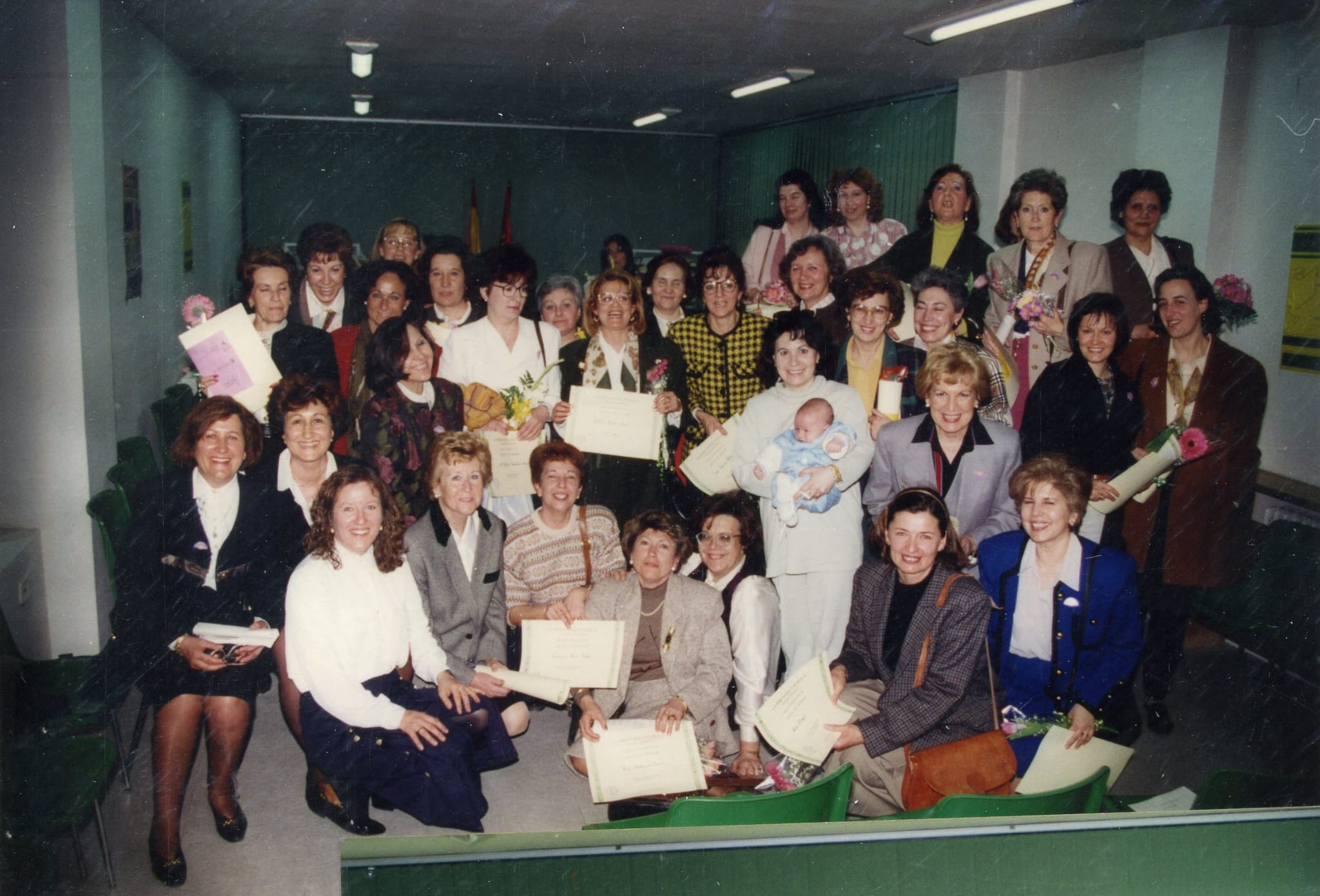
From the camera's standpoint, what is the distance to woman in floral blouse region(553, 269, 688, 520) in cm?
370

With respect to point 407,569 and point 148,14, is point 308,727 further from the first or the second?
point 148,14

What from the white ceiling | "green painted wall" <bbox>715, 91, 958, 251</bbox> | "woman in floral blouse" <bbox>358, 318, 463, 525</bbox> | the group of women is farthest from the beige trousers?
"green painted wall" <bbox>715, 91, 958, 251</bbox>

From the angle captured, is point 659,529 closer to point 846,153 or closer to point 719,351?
point 719,351

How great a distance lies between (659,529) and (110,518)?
179cm

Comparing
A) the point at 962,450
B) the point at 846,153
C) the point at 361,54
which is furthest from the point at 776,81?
the point at 962,450

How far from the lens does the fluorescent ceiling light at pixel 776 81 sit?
6648 millimetres

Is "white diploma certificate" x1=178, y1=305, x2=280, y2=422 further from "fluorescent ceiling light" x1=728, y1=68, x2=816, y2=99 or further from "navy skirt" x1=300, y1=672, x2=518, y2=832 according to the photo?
"fluorescent ceiling light" x1=728, y1=68, x2=816, y2=99

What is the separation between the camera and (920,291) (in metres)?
3.52

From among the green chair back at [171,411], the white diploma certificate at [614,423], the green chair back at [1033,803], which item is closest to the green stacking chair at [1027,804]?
the green chair back at [1033,803]

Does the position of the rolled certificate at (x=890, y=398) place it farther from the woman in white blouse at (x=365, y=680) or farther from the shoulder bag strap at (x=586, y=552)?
the woman in white blouse at (x=365, y=680)

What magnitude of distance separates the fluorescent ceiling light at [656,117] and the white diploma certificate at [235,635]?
7541mm

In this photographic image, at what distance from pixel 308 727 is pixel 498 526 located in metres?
0.88

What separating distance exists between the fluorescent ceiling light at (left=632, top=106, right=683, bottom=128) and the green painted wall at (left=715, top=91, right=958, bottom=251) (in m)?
1.30

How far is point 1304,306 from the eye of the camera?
14.6 feet
